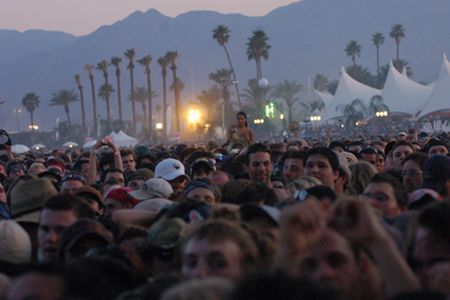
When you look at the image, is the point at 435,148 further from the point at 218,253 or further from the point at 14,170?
the point at 218,253

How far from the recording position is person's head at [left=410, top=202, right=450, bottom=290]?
198 inches

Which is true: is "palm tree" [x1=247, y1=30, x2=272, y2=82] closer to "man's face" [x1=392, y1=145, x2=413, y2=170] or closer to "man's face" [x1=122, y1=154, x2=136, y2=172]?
"man's face" [x1=122, y1=154, x2=136, y2=172]

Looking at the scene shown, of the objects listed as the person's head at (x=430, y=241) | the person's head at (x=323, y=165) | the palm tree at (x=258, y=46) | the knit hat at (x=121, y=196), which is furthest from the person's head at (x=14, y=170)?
the palm tree at (x=258, y=46)

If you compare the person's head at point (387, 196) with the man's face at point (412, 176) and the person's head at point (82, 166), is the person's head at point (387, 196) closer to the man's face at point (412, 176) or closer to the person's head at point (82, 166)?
the man's face at point (412, 176)

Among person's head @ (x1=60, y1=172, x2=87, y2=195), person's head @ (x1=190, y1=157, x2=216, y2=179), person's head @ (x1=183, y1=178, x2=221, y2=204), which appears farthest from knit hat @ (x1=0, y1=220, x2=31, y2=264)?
person's head @ (x1=190, y1=157, x2=216, y2=179)

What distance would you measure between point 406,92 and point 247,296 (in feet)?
288

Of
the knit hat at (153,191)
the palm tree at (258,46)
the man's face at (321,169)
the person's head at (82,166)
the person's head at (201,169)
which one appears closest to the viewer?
the knit hat at (153,191)

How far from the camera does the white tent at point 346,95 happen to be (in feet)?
335

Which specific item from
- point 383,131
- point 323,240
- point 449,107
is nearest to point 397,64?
point 449,107

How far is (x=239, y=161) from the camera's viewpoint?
1275cm

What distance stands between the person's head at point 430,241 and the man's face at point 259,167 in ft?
21.3

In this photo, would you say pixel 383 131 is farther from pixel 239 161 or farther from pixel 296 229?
pixel 296 229

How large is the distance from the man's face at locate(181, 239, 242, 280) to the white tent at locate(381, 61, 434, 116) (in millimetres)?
83398

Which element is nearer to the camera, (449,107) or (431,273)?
(431,273)
